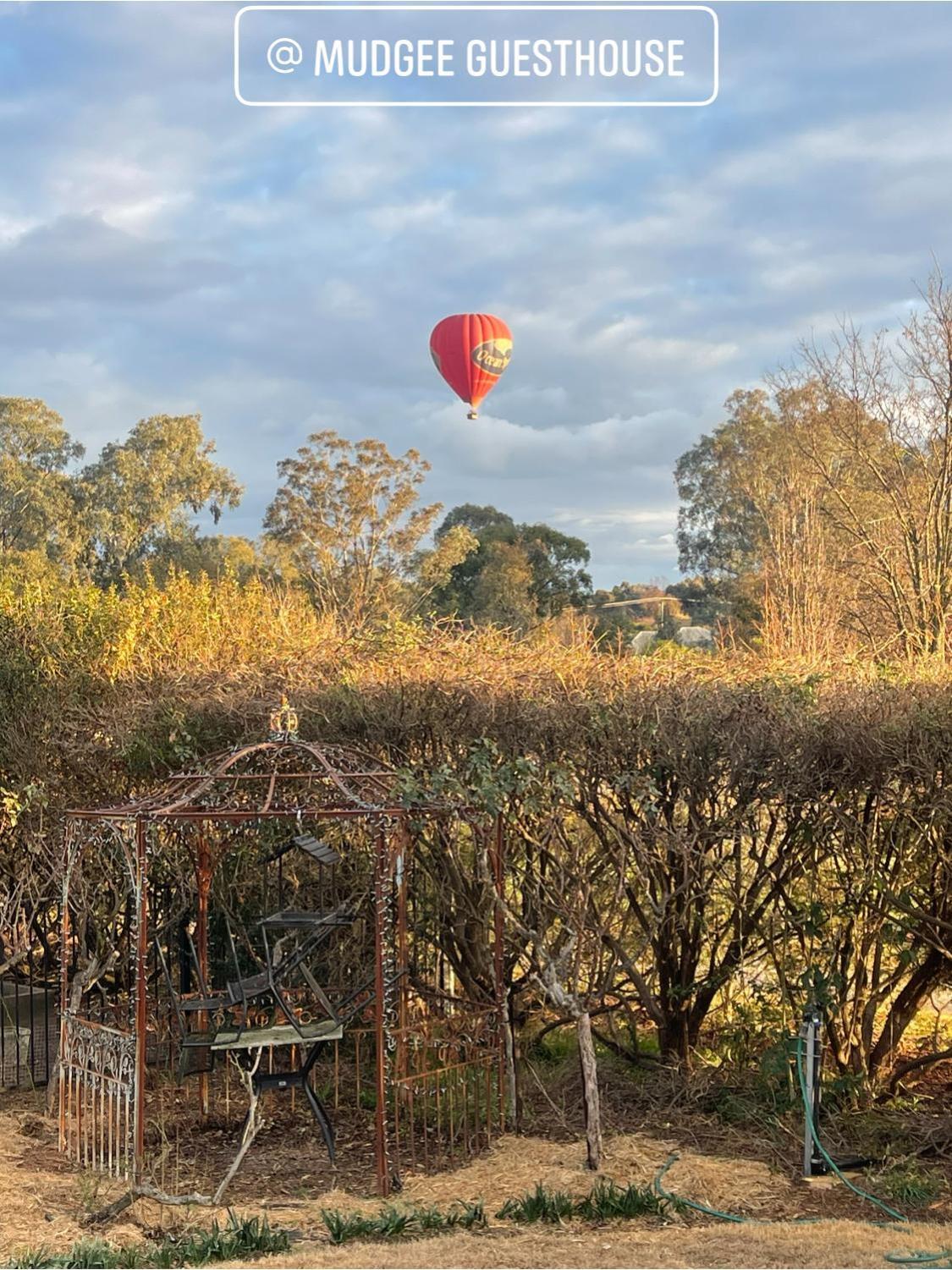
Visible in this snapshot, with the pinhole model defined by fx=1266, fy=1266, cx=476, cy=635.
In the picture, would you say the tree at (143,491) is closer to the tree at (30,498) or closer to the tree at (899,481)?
the tree at (30,498)

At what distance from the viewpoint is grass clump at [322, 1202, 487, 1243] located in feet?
18.6

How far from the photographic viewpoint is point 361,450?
151 ft

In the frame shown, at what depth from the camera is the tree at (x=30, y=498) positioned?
1801 inches

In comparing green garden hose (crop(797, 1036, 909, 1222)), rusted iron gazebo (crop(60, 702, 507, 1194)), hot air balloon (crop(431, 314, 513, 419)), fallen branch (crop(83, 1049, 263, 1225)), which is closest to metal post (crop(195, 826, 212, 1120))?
rusted iron gazebo (crop(60, 702, 507, 1194))

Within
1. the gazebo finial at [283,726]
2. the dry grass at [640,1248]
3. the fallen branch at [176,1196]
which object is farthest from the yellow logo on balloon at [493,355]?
the dry grass at [640,1248]

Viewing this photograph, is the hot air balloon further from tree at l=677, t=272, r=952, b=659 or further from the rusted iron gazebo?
the rusted iron gazebo

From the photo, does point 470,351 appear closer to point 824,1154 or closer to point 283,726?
point 283,726

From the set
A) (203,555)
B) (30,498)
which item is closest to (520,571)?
(203,555)

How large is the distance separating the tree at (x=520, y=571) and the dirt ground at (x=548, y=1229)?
110 feet

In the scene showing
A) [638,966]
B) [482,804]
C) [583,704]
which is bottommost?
[638,966]

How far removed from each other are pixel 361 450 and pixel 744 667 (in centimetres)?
3903

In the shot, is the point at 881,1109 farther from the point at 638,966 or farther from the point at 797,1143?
the point at 638,966

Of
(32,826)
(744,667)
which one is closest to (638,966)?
(744,667)

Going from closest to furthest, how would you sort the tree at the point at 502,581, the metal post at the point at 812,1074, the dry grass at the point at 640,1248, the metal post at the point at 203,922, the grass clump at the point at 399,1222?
the dry grass at the point at 640,1248, the grass clump at the point at 399,1222, the metal post at the point at 812,1074, the metal post at the point at 203,922, the tree at the point at 502,581
